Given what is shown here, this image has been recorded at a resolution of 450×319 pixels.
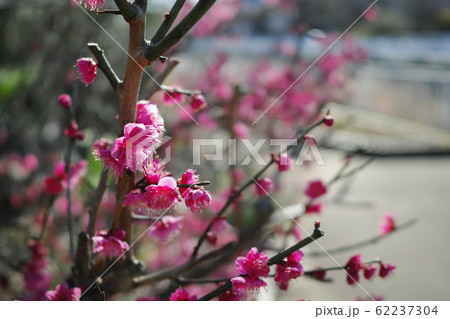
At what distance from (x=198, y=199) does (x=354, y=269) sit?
46cm

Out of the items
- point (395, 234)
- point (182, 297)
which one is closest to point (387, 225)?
point (182, 297)

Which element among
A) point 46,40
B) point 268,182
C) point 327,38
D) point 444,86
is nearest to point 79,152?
point 46,40

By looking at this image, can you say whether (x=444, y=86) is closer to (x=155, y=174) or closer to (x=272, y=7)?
(x=272, y=7)

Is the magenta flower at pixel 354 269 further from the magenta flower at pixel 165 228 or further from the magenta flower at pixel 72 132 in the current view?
the magenta flower at pixel 72 132

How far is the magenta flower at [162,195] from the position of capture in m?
0.88

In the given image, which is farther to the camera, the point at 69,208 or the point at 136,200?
the point at 69,208

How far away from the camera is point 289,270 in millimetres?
930

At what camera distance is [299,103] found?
3.38 meters

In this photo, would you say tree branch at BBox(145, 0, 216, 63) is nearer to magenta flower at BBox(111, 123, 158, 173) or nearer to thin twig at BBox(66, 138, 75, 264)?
magenta flower at BBox(111, 123, 158, 173)

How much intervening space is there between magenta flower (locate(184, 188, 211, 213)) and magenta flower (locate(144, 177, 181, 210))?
1.0 inches

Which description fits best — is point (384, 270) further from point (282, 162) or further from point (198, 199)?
point (198, 199)

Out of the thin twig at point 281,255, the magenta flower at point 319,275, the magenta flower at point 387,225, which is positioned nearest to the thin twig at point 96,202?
the thin twig at point 281,255

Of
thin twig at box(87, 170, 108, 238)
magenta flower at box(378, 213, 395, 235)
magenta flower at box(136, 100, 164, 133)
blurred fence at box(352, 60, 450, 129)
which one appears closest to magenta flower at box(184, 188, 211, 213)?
magenta flower at box(136, 100, 164, 133)
